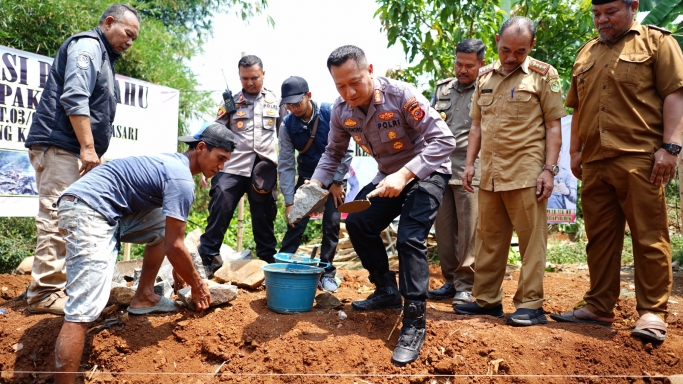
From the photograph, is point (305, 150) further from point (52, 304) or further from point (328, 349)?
point (52, 304)

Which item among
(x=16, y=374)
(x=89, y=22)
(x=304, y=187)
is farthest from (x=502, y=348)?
(x=89, y=22)

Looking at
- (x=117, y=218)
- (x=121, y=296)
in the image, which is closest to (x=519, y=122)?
(x=117, y=218)

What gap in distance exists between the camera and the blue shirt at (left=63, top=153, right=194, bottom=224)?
3.56 m

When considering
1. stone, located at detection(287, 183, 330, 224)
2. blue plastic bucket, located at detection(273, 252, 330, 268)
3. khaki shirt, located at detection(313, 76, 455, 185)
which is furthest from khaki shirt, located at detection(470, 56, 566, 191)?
blue plastic bucket, located at detection(273, 252, 330, 268)

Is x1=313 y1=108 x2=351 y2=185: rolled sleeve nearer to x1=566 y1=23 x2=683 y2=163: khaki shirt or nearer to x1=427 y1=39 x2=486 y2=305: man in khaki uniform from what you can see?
x1=427 y1=39 x2=486 y2=305: man in khaki uniform

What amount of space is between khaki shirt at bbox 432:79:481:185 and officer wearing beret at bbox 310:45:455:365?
95 cm

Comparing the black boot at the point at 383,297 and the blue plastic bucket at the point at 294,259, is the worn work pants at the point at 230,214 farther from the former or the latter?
the black boot at the point at 383,297

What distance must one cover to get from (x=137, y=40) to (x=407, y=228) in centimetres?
689

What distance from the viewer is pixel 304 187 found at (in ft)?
13.1

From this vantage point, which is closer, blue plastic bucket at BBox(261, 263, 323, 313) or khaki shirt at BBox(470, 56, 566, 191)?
khaki shirt at BBox(470, 56, 566, 191)

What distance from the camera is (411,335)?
347 cm

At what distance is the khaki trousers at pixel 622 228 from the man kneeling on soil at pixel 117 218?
245 cm

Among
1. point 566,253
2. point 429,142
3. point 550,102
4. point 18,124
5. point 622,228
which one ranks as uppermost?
point 550,102

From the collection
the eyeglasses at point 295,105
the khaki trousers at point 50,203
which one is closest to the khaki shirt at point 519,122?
the eyeglasses at point 295,105
